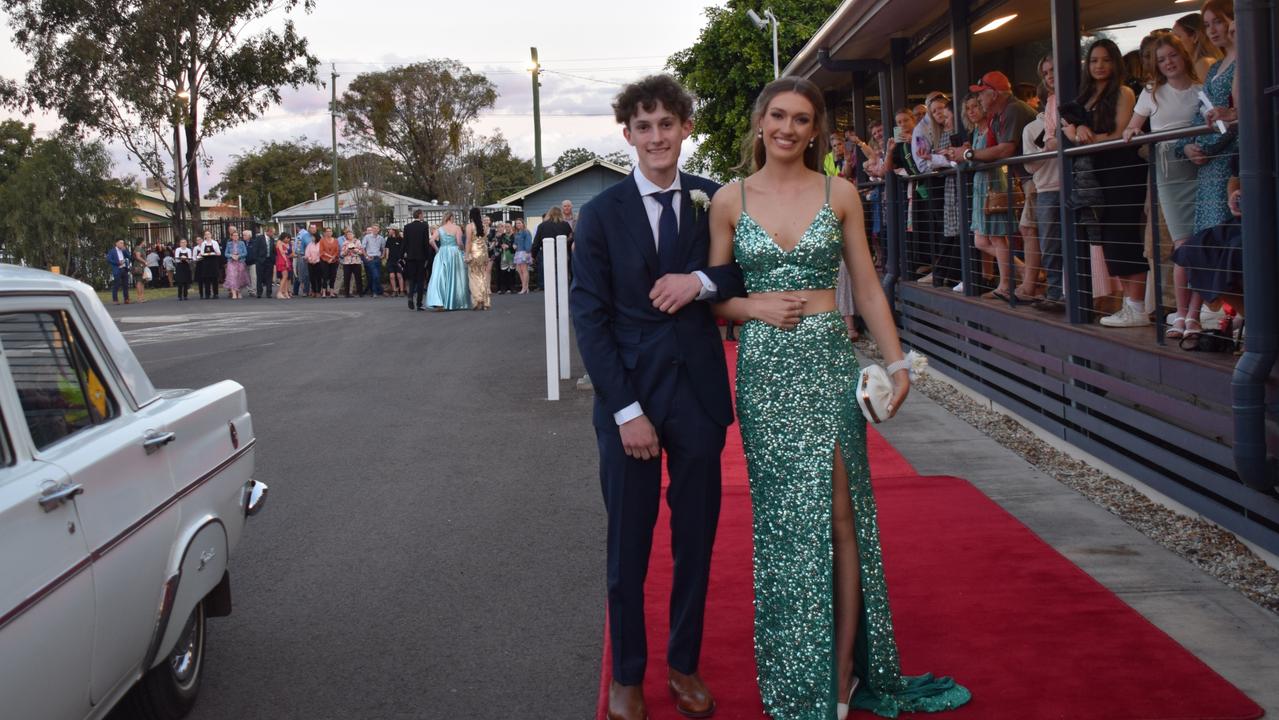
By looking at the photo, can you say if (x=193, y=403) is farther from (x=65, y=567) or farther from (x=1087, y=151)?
(x=1087, y=151)

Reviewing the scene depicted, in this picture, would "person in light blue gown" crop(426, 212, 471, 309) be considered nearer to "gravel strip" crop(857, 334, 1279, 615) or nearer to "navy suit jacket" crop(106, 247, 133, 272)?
"navy suit jacket" crop(106, 247, 133, 272)

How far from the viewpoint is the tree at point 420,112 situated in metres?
67.6

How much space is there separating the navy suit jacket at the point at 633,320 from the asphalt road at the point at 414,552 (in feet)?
3.81

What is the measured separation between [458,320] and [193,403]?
1653 cm

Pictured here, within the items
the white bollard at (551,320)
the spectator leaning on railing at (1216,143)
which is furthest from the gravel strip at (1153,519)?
the white bollard at (551,320)

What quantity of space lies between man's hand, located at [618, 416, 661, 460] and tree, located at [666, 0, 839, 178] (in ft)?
121

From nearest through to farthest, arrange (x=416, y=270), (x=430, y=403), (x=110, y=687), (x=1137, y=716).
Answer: (x=110, y=687) → (x=1137, y=716) → (x=430, y=403) → (x=416, y=270)

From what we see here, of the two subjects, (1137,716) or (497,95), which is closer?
(1137,716)

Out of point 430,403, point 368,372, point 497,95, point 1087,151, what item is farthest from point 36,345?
point 497,95

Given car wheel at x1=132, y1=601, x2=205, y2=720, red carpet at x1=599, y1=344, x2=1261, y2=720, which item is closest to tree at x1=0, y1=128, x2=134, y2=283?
red carpet at x1=599, y1=344, x2=1261, y2=720

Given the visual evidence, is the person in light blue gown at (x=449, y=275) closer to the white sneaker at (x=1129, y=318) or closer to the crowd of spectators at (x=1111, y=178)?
the crowd of spectators at (x=1111, y=178)

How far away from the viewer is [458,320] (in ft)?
68.2

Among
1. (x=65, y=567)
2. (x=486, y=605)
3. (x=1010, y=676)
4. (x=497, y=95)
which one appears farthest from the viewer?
(x=497, y=95)

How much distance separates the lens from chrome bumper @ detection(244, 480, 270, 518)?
4.74m
